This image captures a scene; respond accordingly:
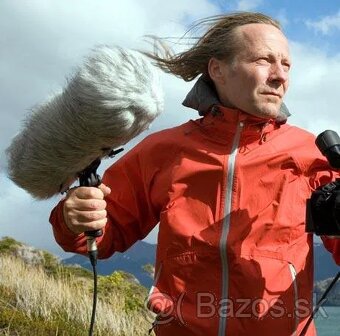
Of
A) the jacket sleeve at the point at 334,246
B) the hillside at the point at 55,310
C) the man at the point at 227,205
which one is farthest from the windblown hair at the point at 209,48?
the hillside at the point at 55,310

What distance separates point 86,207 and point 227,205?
1.80 feet

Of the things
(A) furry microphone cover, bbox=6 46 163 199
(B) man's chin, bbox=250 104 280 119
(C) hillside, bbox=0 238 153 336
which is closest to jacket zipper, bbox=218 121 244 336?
(B) man's chin, bbox=250 104 280 119

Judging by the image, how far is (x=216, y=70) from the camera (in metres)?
3.02

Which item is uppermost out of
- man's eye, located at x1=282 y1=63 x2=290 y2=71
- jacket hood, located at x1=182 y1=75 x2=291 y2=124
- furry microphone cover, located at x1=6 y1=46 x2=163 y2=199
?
man's eye, located at x1=282 y1=63 x2=290 y2=71

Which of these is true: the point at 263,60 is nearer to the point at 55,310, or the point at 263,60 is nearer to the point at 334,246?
the point at 334,246

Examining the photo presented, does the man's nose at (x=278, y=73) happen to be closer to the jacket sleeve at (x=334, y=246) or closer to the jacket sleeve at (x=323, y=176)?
the jacket sleeve at (x=323, y=176)

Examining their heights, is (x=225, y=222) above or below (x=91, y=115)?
below

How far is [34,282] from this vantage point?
9.62 meters

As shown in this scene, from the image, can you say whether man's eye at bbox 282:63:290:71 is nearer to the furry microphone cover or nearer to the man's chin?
the man's chin

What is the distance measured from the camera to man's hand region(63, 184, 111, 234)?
7.47ft

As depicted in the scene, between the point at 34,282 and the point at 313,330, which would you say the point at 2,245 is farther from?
the point at 313,330

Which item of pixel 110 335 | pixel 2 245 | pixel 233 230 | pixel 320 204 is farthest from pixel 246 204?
pixel 2 245

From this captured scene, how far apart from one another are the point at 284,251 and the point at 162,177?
1.75ft

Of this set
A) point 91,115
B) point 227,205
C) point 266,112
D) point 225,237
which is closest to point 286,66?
point 266,112
